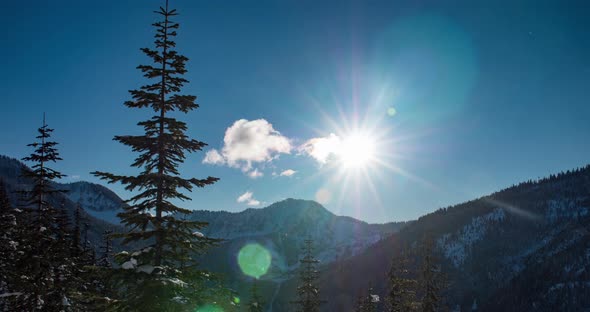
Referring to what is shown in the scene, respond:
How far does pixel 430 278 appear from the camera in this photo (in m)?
24.9

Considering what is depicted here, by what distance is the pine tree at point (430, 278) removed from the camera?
80.8ft

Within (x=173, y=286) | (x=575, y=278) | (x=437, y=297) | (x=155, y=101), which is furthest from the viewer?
(x=575, y=278)

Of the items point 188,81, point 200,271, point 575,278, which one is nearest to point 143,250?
point 200,271

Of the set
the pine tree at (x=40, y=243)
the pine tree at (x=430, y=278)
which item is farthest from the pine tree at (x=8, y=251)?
the pine tree at (x=430, y=278)

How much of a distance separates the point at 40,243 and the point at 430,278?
2581 cm

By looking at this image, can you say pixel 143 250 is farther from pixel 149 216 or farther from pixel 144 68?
pixel 144 68

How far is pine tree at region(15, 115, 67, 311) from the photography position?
20.4 m

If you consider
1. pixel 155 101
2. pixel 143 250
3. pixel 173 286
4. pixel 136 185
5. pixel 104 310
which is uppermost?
pixel 155 101

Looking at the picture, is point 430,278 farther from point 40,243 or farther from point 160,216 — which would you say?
point 40,243

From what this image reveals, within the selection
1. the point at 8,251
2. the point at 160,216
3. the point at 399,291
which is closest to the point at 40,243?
the point at 8,251

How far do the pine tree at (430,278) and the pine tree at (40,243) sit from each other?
24025 mm

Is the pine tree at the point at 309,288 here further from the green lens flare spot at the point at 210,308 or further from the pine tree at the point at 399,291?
the green lens flare spot at the point at 210,308

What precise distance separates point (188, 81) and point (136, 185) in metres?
3.97

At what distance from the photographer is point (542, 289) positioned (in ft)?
607
